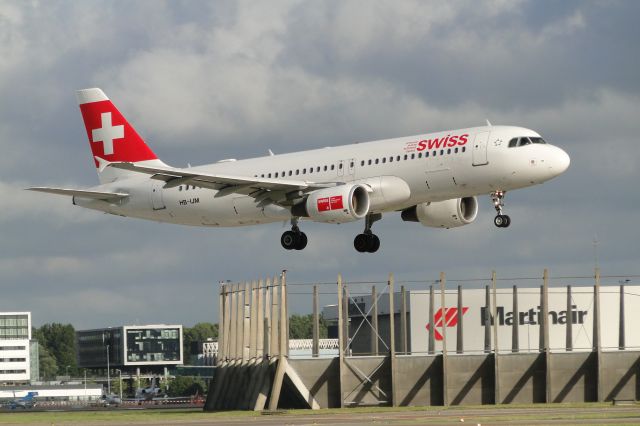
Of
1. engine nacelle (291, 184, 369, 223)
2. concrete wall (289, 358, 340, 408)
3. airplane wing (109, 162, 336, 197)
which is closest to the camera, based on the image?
engine nacelle (291, 184, 369, 223)

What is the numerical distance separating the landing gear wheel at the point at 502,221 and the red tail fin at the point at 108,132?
89.2ft

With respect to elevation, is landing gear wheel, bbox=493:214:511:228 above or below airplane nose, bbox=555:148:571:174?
below

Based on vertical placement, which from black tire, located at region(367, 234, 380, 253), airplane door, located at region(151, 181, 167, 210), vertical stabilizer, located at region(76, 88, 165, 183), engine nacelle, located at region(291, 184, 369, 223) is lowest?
black tire, located at region(367, 234, 380, 253)

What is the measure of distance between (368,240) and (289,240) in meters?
4.61

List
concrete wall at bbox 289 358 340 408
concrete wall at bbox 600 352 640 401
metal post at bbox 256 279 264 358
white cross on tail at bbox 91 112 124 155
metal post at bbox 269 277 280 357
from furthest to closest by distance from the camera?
white cross on tail at bbox 91 112 124 155
metal post at bbox 256 279 264 358
concrete wall at bbox 600 352 640 401
metal post at bbox 269 277 280 357
concrete wall at bbox 289 358 340 408

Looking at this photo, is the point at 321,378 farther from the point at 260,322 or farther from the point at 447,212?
the point at 447,212

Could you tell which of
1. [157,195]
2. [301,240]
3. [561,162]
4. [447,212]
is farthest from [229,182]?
[561,162]

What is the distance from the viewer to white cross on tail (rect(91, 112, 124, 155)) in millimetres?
87125

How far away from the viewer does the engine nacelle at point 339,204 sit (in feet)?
226

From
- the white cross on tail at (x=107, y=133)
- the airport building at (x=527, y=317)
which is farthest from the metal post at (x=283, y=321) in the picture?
the airport building at (x=527, y=317)

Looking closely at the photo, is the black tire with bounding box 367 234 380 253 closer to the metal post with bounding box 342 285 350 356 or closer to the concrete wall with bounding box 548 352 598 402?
the metal post with bounding box 342 285 350 356

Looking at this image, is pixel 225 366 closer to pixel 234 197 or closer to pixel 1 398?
pixel 234 197

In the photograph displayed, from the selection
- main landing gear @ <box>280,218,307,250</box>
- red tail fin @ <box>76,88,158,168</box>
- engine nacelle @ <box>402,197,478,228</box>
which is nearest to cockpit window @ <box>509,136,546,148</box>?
engine nacelle @ <box>402,197,478,228</box>

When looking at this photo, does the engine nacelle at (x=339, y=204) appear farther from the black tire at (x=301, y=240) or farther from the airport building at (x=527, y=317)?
the airport building at (x=527, y=317)
